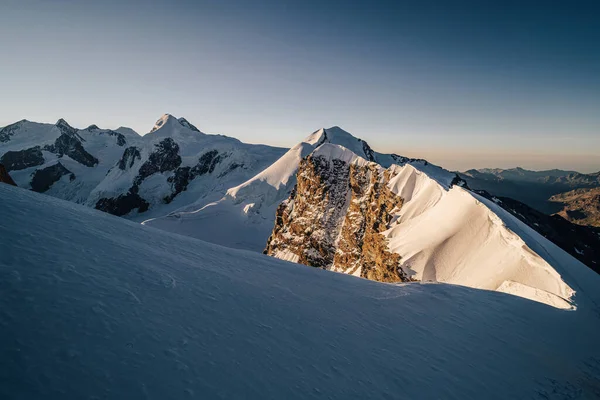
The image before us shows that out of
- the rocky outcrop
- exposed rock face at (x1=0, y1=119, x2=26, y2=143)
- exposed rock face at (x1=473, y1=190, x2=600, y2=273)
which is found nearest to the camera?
exposed rock face at (x1=473, y1=190, x2=600, y2=273)

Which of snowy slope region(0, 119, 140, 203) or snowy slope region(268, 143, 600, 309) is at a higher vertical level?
snowy slope region(0, 119, 140, 203)

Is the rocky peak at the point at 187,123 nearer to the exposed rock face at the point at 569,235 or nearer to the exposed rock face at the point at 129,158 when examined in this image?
the exposed rock face at the point at 129,158

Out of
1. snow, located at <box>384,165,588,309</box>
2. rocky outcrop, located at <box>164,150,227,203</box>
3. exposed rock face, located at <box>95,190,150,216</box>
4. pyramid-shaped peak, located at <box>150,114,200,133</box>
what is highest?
pyramid-shaped peak, located at <box>150,114,200,133</box>

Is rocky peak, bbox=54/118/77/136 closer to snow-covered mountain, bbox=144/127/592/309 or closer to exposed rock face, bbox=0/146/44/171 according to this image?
exposed rock face, bbox=0/146/44/171

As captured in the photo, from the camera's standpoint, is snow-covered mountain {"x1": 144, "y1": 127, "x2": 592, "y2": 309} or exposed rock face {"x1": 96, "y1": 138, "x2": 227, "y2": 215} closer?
snow-covered mountain {"x1": 144, "y1": 127, "x2": 592, "y2": 309}

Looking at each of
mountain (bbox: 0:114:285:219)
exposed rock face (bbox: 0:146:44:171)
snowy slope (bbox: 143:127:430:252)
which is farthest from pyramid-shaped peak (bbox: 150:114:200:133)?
snowy slope (bbox: 143:127:430:252)

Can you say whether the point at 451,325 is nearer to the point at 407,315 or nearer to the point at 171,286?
the point at 407,315
